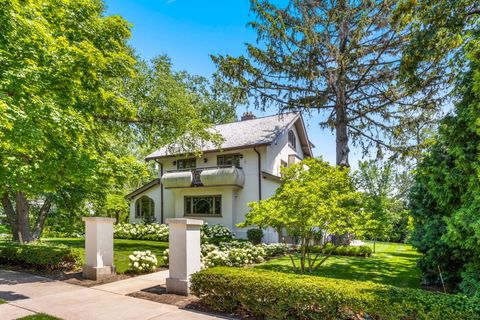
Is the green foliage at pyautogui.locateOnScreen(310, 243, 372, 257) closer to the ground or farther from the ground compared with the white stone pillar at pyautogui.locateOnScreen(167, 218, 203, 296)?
closer to the ground

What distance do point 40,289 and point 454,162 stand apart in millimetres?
10293

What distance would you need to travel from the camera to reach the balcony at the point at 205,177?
1931 centimetres

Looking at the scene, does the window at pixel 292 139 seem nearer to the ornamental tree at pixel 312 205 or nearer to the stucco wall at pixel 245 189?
the stucco wall at pixel 245 189

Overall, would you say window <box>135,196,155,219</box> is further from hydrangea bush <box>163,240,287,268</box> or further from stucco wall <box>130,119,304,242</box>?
hydrangea bush <box>163,240,287,268</box>

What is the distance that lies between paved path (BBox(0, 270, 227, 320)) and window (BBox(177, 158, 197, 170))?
14072 millimetres

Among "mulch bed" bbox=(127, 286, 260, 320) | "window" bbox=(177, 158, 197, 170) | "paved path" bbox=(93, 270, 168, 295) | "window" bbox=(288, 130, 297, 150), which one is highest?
"window" bbox=(288, 130, 297, 150)

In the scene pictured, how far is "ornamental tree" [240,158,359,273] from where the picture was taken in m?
6.88

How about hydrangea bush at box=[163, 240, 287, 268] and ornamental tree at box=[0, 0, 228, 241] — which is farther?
hydrangea bush at box=[163, 240, 287, 268]

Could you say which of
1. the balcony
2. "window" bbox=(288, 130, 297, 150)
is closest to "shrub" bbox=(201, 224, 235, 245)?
the balcony

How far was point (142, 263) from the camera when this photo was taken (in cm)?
955

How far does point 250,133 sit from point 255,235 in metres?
7.28

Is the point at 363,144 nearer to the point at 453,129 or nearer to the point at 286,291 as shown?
the point at 453,129

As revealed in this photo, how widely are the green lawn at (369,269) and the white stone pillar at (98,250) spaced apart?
17.1 feet

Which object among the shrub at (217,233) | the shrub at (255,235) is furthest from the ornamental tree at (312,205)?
the shrub at (217,233)
